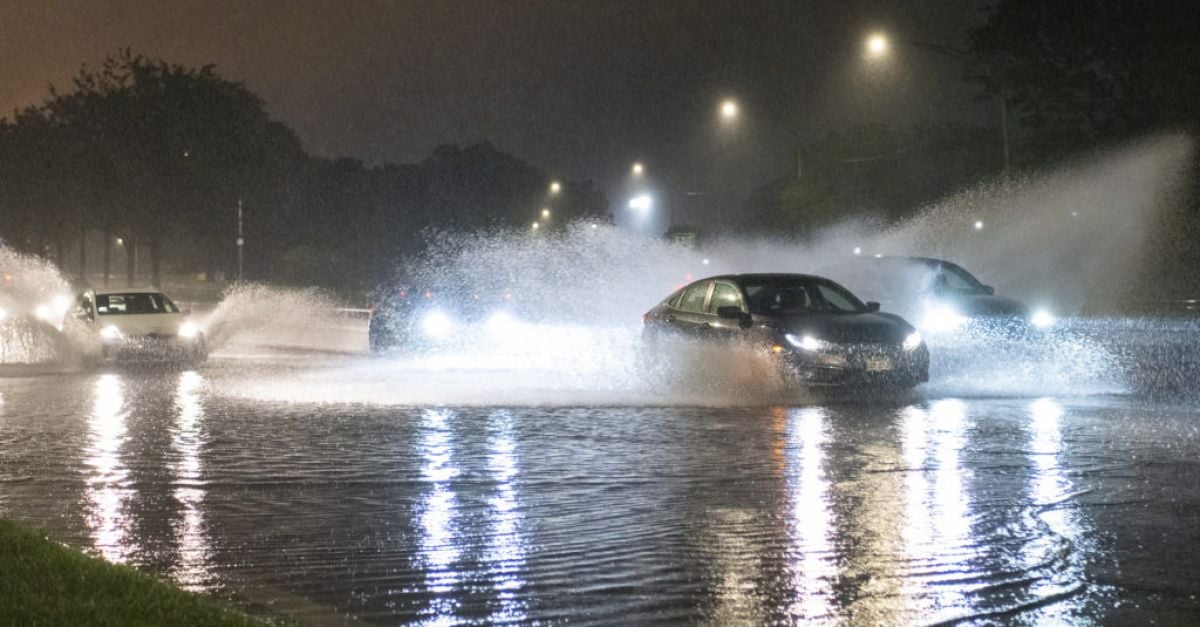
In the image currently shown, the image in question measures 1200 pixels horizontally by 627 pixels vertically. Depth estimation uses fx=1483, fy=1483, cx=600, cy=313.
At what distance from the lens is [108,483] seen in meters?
10.3

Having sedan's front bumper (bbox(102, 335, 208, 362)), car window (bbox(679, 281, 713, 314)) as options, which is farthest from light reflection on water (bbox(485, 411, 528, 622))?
sedan's front bumper (bbox(102, 335, 208, 362))

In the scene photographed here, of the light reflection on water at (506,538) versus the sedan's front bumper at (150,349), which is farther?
the sedan's front bumper at (150,349)

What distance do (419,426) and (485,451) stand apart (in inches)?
82.6

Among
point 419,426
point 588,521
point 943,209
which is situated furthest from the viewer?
point 943,209

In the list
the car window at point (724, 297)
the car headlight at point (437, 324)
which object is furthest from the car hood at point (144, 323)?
the car window at point (724, 297)

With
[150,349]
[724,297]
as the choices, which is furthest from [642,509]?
[150,349]

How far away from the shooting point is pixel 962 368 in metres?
19.8

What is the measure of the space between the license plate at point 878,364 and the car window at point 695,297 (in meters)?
2.42

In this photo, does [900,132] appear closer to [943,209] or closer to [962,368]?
[943,209]

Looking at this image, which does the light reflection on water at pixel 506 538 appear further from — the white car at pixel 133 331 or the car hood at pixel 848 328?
the white car at pixel 133 331

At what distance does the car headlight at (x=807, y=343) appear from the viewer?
15945mm

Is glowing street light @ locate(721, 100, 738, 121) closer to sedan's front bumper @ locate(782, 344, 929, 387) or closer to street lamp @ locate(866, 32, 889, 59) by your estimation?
street lamp @ locate(866, 32, 889, 59)

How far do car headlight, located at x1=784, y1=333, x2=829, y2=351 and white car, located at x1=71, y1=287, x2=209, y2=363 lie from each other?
12.1 m

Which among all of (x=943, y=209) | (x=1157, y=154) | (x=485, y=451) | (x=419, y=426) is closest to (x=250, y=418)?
(x=419, y=426)
